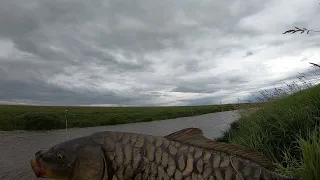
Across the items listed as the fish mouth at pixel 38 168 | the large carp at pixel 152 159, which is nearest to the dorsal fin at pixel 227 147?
the large carp at pixel 152 159

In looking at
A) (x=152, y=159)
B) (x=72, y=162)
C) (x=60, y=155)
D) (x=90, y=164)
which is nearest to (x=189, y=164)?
(x=152, y=159)

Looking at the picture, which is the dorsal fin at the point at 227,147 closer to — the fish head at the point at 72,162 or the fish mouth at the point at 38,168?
the fish head at the point at 72,162

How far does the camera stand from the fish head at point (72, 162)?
3324mm

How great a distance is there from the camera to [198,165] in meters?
3.33

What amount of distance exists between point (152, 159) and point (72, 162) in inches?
31.1

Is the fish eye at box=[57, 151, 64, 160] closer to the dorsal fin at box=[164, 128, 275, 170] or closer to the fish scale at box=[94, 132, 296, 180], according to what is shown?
the fish scale at box=[94, 132, 296, 180]

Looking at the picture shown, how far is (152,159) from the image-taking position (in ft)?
11.1

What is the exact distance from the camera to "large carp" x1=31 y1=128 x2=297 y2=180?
3.31m

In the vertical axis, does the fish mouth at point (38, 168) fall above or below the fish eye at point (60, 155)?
below

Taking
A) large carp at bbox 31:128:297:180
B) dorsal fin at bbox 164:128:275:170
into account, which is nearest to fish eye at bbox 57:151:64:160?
large carp at bbox 31:128:297:180

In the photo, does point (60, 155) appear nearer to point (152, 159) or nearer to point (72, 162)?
point (72, 162)

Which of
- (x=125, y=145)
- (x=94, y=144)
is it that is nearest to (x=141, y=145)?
(x=125, y=145)

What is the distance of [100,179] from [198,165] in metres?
0.93

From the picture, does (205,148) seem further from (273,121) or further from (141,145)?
(273,121)
